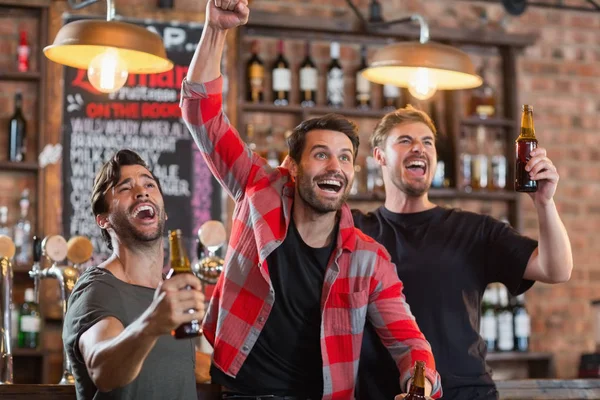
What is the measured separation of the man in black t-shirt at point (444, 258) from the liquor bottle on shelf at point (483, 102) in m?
2.29

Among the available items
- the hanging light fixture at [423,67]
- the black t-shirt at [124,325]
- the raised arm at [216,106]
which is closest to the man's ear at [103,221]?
the black t-shirt at [124,325]

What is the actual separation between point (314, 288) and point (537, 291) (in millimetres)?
3140

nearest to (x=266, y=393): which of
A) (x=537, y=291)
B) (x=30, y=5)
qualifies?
(x=30, y=5)

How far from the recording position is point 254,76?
15.8 feet

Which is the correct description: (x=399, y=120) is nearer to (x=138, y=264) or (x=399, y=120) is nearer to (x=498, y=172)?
(x=138, y=264)

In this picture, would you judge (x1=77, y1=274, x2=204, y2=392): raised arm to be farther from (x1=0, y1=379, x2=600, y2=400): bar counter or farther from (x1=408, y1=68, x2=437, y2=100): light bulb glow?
(x1=0, y1=379, x2=600, y2=400): bar counter

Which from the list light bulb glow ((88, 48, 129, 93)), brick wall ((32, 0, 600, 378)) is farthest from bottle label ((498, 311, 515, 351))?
light bulb glow ((88, 48, 129, 93))

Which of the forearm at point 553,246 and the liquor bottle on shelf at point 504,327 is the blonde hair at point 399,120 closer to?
the forearm at point 553,246

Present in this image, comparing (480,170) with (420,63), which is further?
(480,170)

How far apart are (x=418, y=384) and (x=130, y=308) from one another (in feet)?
2.29

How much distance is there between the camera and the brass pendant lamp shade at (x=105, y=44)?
8.78 ft

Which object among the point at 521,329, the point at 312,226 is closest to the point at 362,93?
the point at 521,329

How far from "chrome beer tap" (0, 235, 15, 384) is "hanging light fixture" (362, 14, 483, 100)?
1283 millimetres

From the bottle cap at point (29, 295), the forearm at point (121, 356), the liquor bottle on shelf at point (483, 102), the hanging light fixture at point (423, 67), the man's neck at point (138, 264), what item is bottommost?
the bottle cap at point (29, 295)
